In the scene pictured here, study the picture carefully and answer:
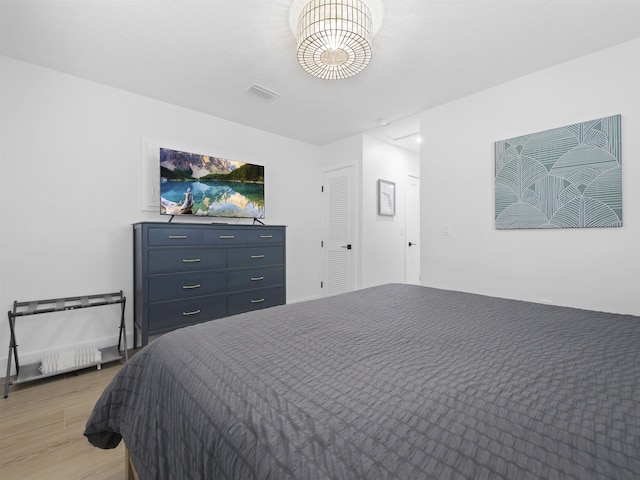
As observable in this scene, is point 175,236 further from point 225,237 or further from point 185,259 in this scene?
point 225,237

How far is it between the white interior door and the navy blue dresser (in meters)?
2.48

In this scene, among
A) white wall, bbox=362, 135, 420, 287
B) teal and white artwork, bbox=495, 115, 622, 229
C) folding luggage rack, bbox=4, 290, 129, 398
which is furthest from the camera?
white wall, bbox=362, 135, 420, 287

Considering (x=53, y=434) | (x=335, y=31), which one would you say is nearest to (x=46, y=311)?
(x=53, y=434)

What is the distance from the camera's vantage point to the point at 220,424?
2.06 feet

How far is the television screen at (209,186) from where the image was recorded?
2.95 metres

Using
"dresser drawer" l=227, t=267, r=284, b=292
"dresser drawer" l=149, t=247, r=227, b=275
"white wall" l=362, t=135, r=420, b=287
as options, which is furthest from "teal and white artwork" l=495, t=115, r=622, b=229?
"dresser drawer" l=149, t=247, r=227, b=275

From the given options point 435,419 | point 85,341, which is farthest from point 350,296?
point 85,341

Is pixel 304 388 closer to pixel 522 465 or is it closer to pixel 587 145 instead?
pixel 522 465

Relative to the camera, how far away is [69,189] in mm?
2557

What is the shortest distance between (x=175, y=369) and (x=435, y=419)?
0.74 m

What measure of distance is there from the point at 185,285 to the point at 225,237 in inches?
23.9

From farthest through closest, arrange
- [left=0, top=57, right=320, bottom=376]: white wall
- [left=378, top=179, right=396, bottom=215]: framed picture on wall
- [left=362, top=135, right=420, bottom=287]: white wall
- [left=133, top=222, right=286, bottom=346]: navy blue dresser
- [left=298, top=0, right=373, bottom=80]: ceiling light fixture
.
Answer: [left=378, top=179, right=396, bottom=215]: framed picture on wall
[left=362, top=135, right=420, bottom=287]: white wall
[left=133, top=222, right=286, bottom=346]: navy blue dresser
[left=0, top=57, right=320, bottom=376]: white wall
[left=298, top=0, right=373, bottom=80]: ceiling light fixture

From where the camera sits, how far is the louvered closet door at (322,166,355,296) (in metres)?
4.19

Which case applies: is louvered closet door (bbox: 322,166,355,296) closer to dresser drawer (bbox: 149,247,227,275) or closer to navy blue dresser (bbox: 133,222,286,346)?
navy blue dresser (bbox: 133,222,286,346)
